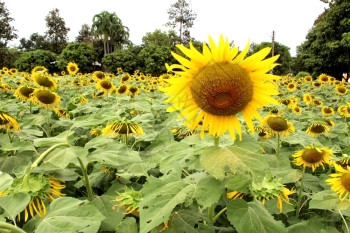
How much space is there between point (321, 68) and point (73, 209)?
27.2m

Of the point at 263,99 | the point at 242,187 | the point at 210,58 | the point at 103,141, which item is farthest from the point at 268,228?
the point at 103,141

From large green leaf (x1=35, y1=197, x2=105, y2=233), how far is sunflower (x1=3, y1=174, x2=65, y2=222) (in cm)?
12

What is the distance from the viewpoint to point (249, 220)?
106 cm

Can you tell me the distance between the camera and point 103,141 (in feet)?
4.58

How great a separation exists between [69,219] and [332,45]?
2570 cm

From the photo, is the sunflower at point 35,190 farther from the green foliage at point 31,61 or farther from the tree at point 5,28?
the tree at point 5,28

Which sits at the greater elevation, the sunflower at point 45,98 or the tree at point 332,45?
the tree at point 332,45

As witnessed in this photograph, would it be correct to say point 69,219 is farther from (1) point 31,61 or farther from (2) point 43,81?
(1) point 31,61

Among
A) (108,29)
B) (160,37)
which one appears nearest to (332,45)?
(108,29)

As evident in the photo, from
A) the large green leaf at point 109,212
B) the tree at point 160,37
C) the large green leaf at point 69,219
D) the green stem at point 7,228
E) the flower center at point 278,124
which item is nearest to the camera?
the green stem at point 7,228

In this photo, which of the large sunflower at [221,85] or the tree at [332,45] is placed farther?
the tree at [332,45]

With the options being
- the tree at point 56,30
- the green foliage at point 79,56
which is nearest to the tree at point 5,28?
the green foliage at point 79,56

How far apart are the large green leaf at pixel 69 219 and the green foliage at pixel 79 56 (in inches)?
933

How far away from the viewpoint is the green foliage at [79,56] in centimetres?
2372
